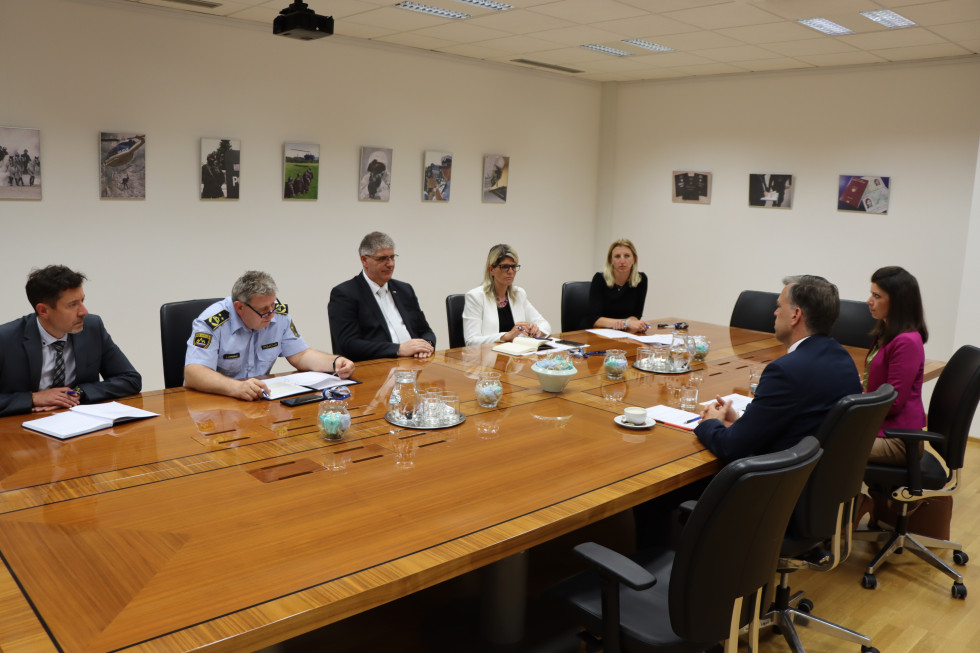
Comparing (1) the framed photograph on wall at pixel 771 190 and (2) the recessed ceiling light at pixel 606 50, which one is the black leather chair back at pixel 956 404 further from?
(2) the recessed ceiling light at pixel 606 50

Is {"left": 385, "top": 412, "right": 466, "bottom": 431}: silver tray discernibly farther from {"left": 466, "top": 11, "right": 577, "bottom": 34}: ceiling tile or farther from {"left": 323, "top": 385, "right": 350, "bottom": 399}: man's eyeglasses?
{"left": 466, "top": 11, "right": 577, "bottom": 34}: ceiling tile

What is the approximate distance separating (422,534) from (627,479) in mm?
740

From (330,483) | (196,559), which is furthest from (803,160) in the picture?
(196,559)

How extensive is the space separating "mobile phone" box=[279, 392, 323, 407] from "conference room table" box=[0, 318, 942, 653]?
4 centimetres

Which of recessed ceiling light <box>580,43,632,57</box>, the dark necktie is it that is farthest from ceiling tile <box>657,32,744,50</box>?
the dark necktie

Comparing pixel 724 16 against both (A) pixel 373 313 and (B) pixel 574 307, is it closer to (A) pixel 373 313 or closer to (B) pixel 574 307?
(B) pixel 574 307

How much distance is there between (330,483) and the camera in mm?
2215

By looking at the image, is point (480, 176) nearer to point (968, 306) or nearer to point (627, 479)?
point (968, 306)

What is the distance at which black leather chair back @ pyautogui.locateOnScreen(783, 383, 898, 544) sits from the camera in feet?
8.13

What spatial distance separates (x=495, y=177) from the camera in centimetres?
747

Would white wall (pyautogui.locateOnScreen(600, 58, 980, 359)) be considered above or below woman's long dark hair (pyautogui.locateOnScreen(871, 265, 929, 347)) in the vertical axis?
above

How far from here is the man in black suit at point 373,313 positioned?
159 inches

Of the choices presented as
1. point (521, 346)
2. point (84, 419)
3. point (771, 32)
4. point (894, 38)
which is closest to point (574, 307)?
point (521, 346)

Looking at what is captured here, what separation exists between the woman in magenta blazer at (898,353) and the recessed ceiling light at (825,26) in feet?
7.51
